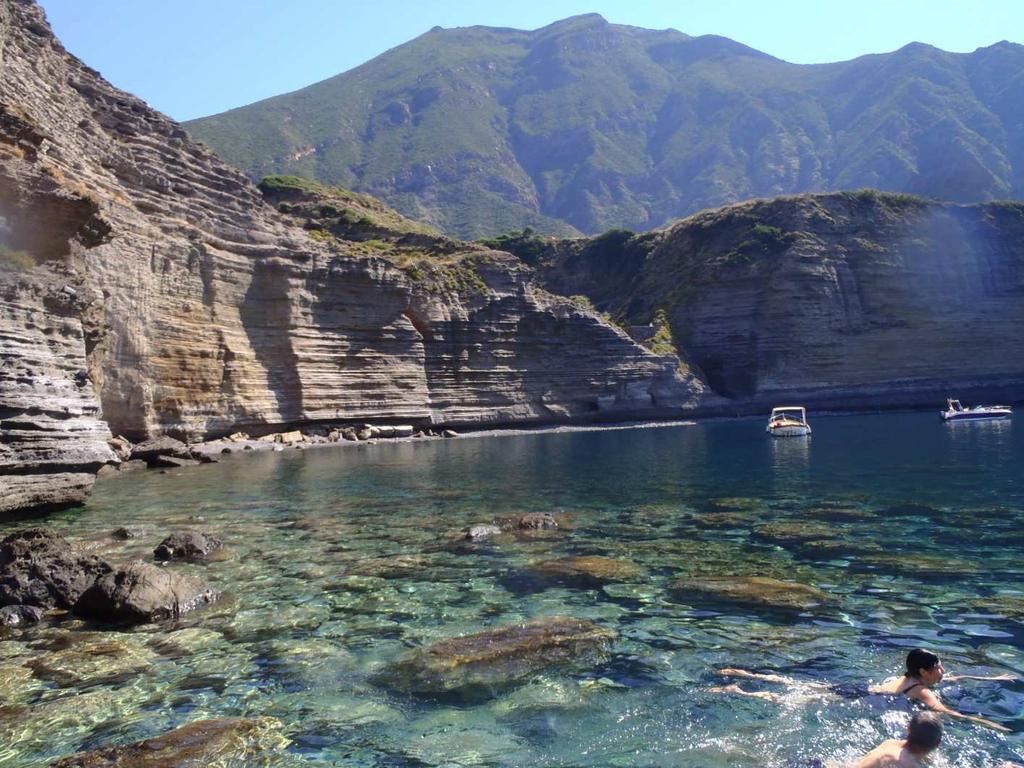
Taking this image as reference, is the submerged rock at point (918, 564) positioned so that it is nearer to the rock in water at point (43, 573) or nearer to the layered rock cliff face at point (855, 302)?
the rock in water at point (43, 573)

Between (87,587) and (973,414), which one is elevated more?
(87,587)

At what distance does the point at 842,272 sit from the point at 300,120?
408 feet

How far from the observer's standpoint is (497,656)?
845cm

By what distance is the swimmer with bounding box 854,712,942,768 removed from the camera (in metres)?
5.73

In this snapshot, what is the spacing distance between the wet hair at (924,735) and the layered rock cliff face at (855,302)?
7636cm

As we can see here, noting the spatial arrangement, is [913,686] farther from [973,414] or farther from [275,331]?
[973,414]

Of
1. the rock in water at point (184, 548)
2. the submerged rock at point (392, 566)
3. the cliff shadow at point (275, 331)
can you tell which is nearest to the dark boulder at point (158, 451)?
the cliff shadow at point (275, 331)

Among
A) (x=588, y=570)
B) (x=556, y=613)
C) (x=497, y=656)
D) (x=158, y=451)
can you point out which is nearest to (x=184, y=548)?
(x=588, y=570)

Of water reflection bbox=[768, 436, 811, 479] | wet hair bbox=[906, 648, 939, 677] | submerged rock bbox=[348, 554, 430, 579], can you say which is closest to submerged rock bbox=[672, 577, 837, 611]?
wet hair bbox=[906, 648, 939, 677]

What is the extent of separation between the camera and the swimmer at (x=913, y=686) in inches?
272

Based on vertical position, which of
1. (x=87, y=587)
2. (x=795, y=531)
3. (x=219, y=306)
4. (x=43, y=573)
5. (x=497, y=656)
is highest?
(x=219, y=306)

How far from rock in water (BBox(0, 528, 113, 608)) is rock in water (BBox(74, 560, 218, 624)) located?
52 cm

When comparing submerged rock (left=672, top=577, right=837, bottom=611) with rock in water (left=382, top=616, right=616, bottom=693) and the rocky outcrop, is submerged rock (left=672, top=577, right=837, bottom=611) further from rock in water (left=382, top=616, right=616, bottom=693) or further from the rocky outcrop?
the rocky outcrop

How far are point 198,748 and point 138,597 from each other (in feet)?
15.7
